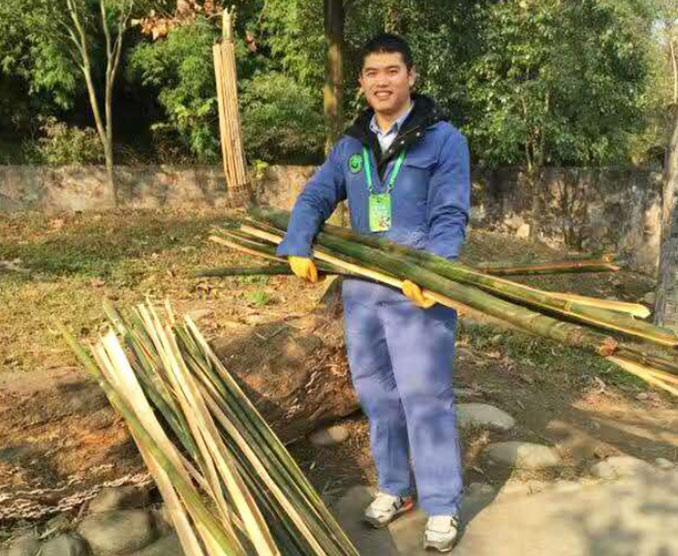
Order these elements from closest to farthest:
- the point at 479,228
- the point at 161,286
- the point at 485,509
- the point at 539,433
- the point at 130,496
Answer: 1. the point at 130,496
2. the point at 485,509
3. the point at 539,433
4. the point at 161,286
5. the point at 479,228

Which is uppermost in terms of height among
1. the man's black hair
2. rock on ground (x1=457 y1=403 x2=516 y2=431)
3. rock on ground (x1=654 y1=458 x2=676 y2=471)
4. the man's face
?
the man's black hair

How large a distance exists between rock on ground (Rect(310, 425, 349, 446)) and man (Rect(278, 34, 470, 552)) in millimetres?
668

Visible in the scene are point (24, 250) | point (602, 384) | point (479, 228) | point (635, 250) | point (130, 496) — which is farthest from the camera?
point (479, 228)

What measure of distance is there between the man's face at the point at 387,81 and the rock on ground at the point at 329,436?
1628 millimetres

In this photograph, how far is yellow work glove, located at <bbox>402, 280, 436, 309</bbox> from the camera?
233 centimetres

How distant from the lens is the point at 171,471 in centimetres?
223

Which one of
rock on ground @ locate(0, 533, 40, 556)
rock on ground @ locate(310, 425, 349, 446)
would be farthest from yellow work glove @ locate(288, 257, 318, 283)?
rock on ground @ locate(0, 533, 40, 556)

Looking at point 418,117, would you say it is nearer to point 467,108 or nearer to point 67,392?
point 67,392

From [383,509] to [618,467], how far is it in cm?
124

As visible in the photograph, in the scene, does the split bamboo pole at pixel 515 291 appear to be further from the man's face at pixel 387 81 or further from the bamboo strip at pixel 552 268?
the man's face at pixel 387 81

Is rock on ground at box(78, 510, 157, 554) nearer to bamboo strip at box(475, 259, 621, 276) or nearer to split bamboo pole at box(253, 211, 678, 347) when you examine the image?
split bamboo pole at box(253, 211, 678, 347)

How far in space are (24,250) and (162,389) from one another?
479 centimetres

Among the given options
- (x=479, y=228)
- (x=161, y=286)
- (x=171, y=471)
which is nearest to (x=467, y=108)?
(x=479, y=228)

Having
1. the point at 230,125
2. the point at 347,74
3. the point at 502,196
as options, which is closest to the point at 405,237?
the point at 230,125
